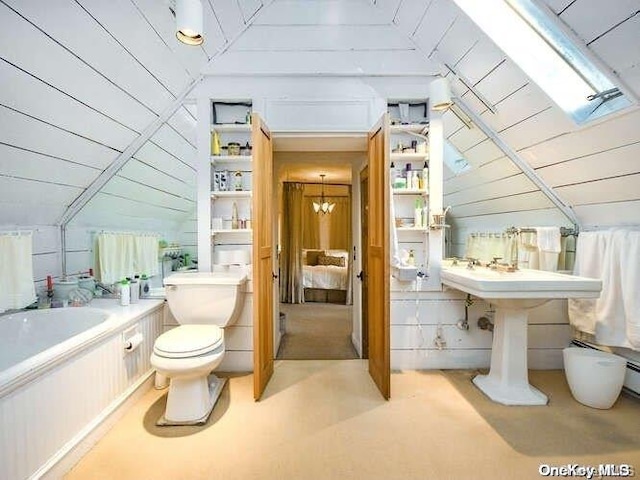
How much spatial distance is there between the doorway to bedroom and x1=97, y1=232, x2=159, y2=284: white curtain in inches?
45.6

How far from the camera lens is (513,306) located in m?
2.16

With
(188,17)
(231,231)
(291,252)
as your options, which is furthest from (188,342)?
(291,252)

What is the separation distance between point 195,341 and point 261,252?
0.66 metres

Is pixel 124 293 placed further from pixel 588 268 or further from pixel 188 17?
pixel 588 268

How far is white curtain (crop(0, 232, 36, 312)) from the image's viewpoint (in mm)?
1883

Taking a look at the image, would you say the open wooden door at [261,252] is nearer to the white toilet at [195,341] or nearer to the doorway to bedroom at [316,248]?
the white toilet at [195,341]

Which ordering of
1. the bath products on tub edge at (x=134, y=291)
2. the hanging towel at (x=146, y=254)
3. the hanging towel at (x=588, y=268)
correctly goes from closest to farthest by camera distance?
1. the hanging towel at (x=588, y=268)
2. the bath products on tub edge at (x=134, y=291)
3. the hanging towel at (x=146, y=254)

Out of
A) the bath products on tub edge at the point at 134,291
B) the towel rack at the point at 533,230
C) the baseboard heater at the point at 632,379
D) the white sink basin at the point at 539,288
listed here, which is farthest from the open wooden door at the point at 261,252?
the baseboard heater at the point at 632,379

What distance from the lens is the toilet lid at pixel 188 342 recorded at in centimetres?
A: 182

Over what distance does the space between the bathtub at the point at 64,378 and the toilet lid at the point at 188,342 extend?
0.31 metres

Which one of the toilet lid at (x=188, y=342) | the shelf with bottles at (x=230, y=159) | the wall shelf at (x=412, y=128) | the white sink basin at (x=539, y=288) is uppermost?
the wall shelf at (x=412, y=128)

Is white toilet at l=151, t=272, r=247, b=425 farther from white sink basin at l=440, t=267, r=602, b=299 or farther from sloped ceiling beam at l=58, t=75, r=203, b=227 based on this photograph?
white sink basin at l=440, t=267, r=602, b=299

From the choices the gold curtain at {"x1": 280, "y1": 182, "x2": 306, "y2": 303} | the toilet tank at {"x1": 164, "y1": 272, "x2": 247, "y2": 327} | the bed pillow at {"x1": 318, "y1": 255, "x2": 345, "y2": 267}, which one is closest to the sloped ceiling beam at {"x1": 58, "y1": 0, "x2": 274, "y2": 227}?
the toilet tank at {"x1": 164, "y1": 272, "x2": 247, "y2": 327}

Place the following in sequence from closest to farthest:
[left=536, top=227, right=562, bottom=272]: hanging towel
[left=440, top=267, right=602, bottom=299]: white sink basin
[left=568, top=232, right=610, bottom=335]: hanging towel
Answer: [left=440, top=267, right=602, bottom=299]: white sink basin
[left=568, top=232, right=610, bottom=335]: hanging towel
[left=536, top=227, right=562, bottom=272]: hanging towel
